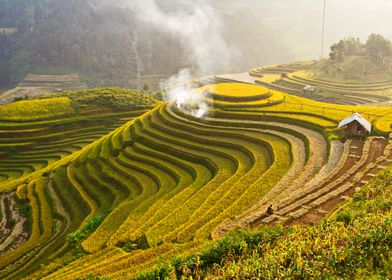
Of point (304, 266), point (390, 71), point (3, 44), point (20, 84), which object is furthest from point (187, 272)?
point (3, 44)

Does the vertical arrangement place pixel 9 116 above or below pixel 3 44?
below

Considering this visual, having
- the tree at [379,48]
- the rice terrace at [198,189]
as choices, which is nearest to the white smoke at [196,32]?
the tree at [379,48]

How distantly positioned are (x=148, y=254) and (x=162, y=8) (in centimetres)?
16229

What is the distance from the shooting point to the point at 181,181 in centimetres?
2388

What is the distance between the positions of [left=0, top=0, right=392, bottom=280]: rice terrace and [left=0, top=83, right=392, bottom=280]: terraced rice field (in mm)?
109

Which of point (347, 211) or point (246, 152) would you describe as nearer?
point (347, 211)

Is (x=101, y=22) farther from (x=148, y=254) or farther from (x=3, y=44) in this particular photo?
(x=148, y=254)

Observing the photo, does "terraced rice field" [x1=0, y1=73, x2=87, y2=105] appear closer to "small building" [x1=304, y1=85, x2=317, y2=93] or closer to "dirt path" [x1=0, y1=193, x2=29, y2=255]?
"small building" [x1=304, y1=85, x2=317, y2=93]

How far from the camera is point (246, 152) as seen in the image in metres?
26.3

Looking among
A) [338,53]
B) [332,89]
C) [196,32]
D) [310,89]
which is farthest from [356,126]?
[196,32]

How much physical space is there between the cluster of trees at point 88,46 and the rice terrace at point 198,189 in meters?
79.7

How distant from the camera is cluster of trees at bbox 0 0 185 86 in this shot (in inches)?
5025

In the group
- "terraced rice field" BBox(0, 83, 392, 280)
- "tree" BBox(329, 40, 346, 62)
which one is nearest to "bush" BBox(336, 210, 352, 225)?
"terraced rice field" BBox(0, 83, 392, 280)

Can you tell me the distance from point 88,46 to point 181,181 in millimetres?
121685
